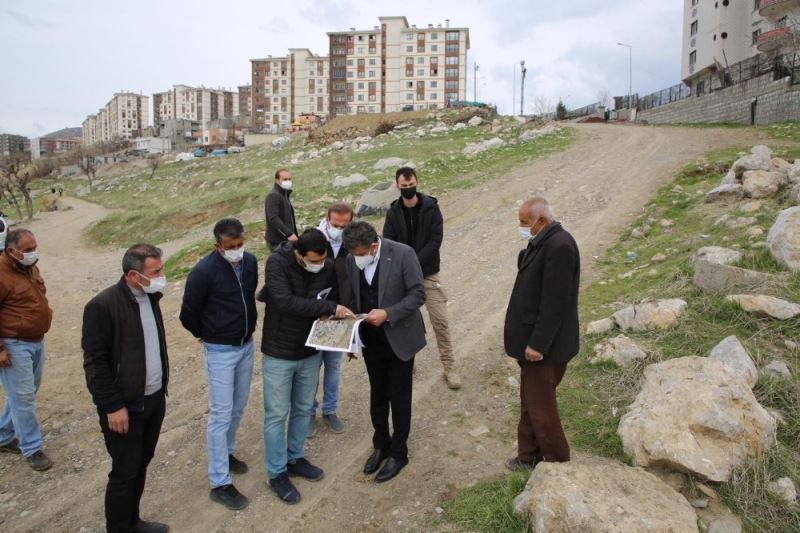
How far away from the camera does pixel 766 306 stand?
4.89 metres

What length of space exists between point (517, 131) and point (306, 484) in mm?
22510

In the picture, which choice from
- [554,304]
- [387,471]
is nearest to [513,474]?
[387,471]

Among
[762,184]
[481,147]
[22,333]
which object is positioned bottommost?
[22,333]

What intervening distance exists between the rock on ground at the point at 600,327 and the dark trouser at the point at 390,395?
256cm

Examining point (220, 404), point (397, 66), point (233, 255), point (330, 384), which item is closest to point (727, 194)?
point (330, 384)

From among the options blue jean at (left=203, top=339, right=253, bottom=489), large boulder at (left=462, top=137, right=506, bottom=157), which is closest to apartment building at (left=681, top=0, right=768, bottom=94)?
large boulder at (left=462, top=137, right=506, bottom=157)

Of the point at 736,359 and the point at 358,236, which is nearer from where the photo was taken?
the point at 358,236

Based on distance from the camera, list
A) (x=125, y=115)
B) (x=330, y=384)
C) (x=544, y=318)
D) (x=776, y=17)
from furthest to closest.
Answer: (x=125, y=115)
(x=776, y=17)
(x=330, y=384)
(x=544, y=318)

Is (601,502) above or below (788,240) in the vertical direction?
below

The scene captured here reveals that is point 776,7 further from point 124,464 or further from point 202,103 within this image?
point 202,103

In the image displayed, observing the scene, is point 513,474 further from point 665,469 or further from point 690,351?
point 690,351

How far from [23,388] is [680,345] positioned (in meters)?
5.51

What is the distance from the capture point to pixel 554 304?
325 cm

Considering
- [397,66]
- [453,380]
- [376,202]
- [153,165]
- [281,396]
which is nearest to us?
[281,396]
